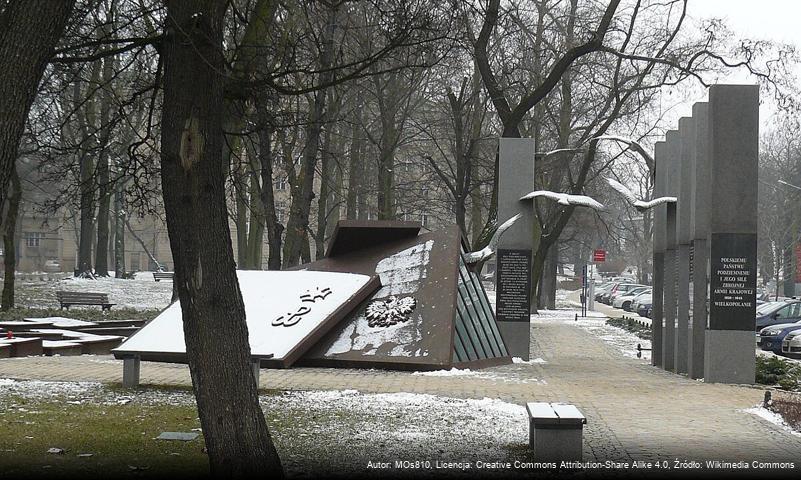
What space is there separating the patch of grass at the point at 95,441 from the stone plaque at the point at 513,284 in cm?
1132

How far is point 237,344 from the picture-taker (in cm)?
673

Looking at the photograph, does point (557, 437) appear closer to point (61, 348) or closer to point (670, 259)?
point (61, 348)

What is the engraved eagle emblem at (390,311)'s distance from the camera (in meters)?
16.9

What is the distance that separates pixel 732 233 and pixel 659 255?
19.6 ft

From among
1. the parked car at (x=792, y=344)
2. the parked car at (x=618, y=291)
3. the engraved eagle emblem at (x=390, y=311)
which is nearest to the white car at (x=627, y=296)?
the parked car at (x=618, y=291)

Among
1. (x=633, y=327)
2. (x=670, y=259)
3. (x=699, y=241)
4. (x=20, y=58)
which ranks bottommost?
(x=633, y=327)

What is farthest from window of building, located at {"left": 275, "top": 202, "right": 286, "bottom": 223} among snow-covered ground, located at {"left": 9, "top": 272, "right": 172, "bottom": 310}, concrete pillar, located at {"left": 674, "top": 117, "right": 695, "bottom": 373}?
concrete pillar, located at {"left": 674, "top": 117, "right": 695, "bottom": 373}

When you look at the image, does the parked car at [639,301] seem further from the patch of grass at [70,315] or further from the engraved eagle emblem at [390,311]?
the engraved eagle emblem at [390,311]

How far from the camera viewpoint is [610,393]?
1448 cm

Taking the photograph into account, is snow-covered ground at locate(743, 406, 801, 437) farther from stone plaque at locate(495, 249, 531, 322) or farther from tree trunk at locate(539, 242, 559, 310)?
tree trunk at locate(539, 242, 559, 310)

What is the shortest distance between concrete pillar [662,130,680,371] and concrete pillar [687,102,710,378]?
190cm

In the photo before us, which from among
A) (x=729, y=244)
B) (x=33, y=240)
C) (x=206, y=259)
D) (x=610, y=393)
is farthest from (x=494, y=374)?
(x=33, y=240)

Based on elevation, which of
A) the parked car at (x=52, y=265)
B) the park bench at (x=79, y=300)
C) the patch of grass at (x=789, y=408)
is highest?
the parked car at (x=52, y=265)

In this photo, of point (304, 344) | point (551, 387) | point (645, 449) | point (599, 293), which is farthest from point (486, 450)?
point (599, 293)
